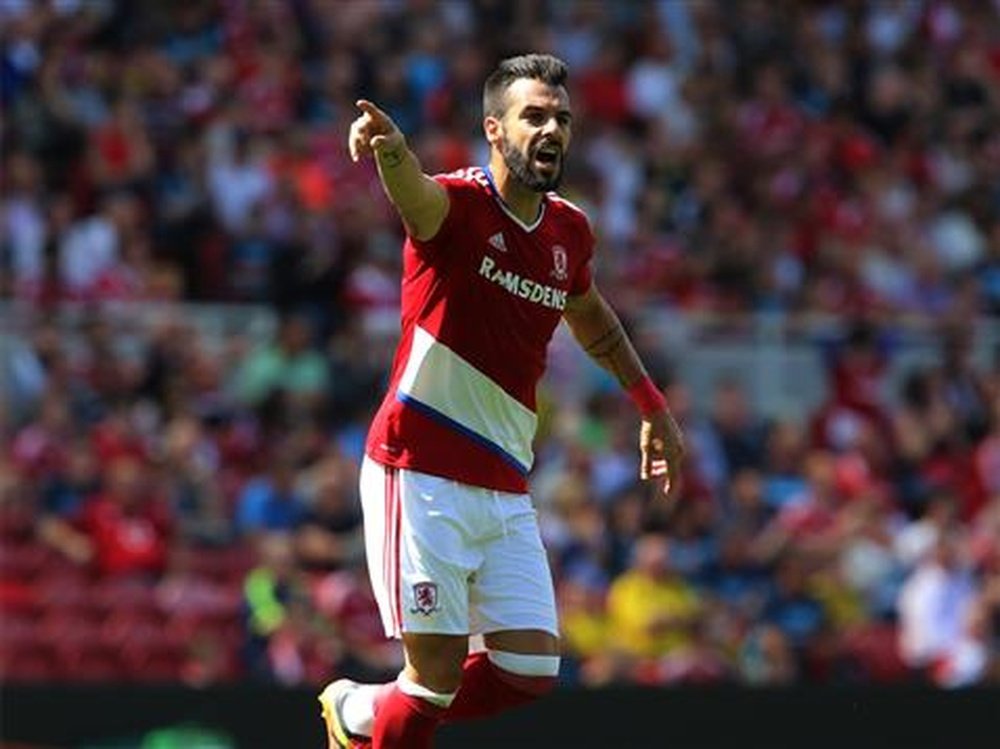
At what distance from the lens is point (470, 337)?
8.42 m

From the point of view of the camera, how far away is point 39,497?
1438 centimetres

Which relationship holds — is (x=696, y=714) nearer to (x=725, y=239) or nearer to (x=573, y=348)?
(x=573, y=348)

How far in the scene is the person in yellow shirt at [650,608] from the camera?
14.4 metres

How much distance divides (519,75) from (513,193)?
14.3 inches

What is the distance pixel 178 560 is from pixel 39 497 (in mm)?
802

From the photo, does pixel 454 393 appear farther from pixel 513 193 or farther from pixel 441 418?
pixel 513 193

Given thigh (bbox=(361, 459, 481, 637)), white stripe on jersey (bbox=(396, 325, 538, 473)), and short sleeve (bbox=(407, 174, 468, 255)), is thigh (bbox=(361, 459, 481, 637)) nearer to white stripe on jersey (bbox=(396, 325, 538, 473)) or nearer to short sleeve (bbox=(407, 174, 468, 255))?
white stripe on jersey (bbox=(396, 325, 538, 473))

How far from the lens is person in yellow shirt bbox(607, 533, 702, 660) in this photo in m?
14.4

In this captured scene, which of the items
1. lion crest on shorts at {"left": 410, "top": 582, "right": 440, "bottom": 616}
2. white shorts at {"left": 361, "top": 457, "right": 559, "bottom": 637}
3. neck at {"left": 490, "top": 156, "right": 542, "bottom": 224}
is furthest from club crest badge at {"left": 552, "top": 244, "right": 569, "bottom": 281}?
lion crest on shorts at {"left": 410, "top": 582, "right": 440, "bottom": 616}

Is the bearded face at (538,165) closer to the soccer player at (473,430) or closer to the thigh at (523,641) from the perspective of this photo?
the soccer player at (473,430)

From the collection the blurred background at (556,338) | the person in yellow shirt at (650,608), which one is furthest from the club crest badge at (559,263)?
the person in yellow shirt at (650,608)

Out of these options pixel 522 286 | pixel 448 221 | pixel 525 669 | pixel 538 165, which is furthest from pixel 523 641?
pixel 538 165

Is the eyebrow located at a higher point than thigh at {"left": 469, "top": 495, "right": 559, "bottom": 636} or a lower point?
higher

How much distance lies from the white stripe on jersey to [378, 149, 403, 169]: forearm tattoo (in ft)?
2.46
